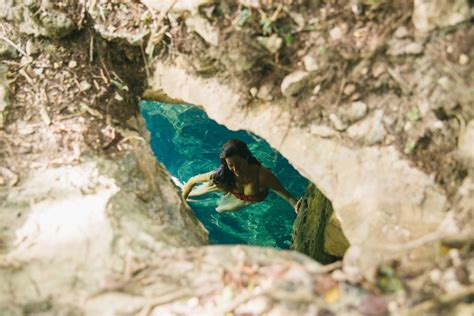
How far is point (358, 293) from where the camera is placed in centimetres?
165

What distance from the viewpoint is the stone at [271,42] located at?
2.18m

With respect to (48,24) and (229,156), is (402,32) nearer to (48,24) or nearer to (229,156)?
(48,24)

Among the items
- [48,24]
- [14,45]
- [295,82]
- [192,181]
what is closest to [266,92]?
[295,82]

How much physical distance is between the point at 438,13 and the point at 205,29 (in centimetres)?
120

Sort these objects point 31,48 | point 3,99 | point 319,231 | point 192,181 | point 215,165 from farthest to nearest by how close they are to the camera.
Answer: point 215,165, point 192,181, point 319,231, point 31,48, point 3,99

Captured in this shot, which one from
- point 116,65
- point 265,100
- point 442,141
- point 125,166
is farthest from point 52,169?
point 442,141

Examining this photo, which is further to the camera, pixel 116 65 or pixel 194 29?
pixel 116 65

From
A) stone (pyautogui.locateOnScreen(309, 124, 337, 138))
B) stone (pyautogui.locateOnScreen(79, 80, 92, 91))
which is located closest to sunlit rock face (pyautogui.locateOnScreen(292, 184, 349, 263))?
stone (pyautogui.locateOnScreen(309, 124, 337, 138))

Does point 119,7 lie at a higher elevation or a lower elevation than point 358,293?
higher

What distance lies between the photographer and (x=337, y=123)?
2.18m

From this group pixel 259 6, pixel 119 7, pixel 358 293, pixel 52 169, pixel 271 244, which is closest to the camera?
pixel 358 293

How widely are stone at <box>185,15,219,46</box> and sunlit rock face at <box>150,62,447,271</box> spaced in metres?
0.26

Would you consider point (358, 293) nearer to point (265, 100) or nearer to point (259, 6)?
point (265, 100)

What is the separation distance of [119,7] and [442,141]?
2.09 metres
